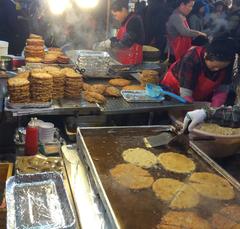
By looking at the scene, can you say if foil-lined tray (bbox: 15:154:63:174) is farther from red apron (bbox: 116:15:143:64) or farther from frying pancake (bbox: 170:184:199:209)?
red apron (bbox: 116:15:143:64)

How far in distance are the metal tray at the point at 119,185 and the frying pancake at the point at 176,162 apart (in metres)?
0.05

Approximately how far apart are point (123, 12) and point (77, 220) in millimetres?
5159

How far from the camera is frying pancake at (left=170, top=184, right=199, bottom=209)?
2238mm

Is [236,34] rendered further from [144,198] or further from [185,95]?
[144,198]

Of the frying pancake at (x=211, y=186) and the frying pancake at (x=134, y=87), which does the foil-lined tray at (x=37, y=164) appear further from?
the frying pancake at (x=134, y=87)

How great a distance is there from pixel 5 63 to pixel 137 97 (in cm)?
205

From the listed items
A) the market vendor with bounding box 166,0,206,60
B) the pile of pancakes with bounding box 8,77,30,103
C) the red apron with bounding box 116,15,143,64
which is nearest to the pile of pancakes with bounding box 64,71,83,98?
the pile of pancakes with bounding box 8,77,30,103

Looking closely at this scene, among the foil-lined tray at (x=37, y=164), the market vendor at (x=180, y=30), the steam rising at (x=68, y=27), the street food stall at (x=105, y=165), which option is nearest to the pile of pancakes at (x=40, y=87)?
the street food stall at (x=105, y=165)

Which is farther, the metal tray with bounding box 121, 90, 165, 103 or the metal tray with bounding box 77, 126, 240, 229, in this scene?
the metal tray with bounding box 121, 90, 165, 103

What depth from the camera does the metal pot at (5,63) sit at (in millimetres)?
4762

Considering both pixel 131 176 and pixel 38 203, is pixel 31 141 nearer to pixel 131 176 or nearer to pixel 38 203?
pixel 38 203

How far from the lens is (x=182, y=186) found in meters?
2.46

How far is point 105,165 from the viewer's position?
2.61 meters

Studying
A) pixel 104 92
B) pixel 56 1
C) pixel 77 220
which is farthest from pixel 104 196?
pixel 56 1
